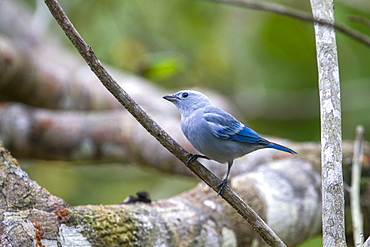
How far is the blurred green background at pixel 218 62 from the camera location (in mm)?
5562

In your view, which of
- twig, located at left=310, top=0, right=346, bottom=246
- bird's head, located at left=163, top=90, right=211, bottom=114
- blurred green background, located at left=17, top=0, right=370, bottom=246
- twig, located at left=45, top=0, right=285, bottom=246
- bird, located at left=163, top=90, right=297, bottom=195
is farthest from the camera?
blurred green background, located at left=17, top=0, right=370, bottom=246

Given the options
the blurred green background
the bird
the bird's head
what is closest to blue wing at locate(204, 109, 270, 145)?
the bird

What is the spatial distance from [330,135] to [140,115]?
72cm

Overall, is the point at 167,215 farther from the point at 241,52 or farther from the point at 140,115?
the point at 241,52

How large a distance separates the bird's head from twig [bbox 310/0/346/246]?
88 cm

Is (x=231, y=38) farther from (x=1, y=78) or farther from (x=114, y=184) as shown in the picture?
(x=1, y=78)

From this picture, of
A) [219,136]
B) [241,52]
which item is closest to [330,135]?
[219,136]

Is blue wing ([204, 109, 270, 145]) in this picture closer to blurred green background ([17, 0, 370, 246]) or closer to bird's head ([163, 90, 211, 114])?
bird's head ([163, 90, 211, 114])

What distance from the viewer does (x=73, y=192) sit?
5441 mm

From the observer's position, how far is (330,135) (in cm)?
167

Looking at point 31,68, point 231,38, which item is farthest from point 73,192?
point 231,38

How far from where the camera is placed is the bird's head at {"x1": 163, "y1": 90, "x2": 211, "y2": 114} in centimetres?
247

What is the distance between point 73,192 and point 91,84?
1.36 metres

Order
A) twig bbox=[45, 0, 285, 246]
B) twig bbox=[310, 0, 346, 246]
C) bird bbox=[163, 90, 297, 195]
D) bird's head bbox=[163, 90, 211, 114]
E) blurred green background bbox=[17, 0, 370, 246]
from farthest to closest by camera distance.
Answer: blurred green background bbox=[17, 0, 370, 246] → bird's head bbox=[163, 90, 211, 114] → bird bbox=[163, 90, 297, 195] → twig bbox=[310, 0, 346, 246] → twig bbox=[45, 0, 285, 246]
